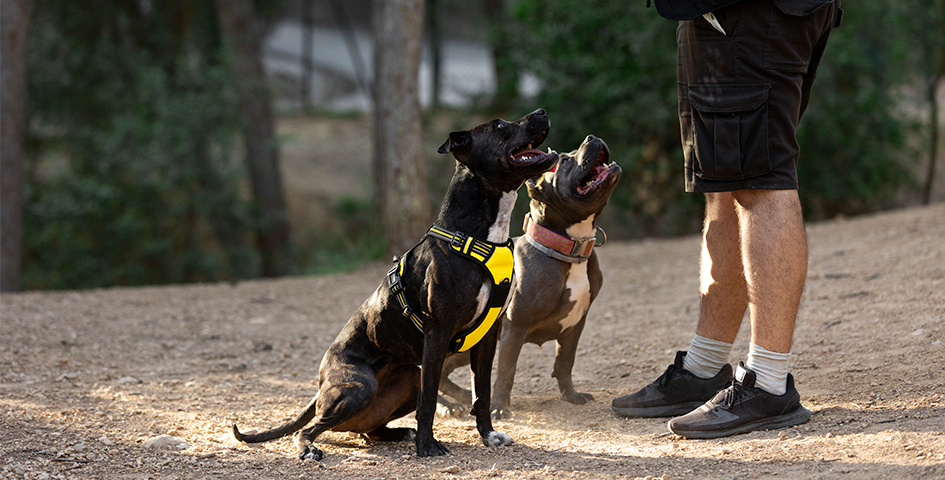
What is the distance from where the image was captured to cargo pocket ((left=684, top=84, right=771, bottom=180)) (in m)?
3.08

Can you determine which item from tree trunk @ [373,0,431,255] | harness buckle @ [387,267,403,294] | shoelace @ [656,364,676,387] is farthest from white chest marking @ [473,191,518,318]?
tree trunk @ [373,0,431,255]

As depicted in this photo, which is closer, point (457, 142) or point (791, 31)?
point (791, 31)

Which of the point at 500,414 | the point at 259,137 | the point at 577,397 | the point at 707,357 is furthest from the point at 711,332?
the point at 259,137

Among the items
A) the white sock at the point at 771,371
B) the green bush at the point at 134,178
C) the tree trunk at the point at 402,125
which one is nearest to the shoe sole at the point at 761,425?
the white sock at the point at 771,371

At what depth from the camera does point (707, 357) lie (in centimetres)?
360

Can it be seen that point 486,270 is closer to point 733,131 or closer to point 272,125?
point 733,131

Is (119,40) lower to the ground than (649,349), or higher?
higher

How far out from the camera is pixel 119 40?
12.1m

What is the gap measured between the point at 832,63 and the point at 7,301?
345 inches

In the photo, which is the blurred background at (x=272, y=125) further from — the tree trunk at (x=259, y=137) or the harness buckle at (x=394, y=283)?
the harness buckle at (x=394, y=283)

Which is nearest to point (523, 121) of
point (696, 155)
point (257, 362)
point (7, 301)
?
point (696, 155)

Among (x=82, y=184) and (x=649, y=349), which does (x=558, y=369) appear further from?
(x=82, y=184)

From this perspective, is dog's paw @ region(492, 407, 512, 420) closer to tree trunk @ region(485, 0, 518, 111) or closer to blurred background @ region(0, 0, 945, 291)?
blurred background @ region(0, 0, 945, 291)

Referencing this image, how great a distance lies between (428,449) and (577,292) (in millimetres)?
1069
